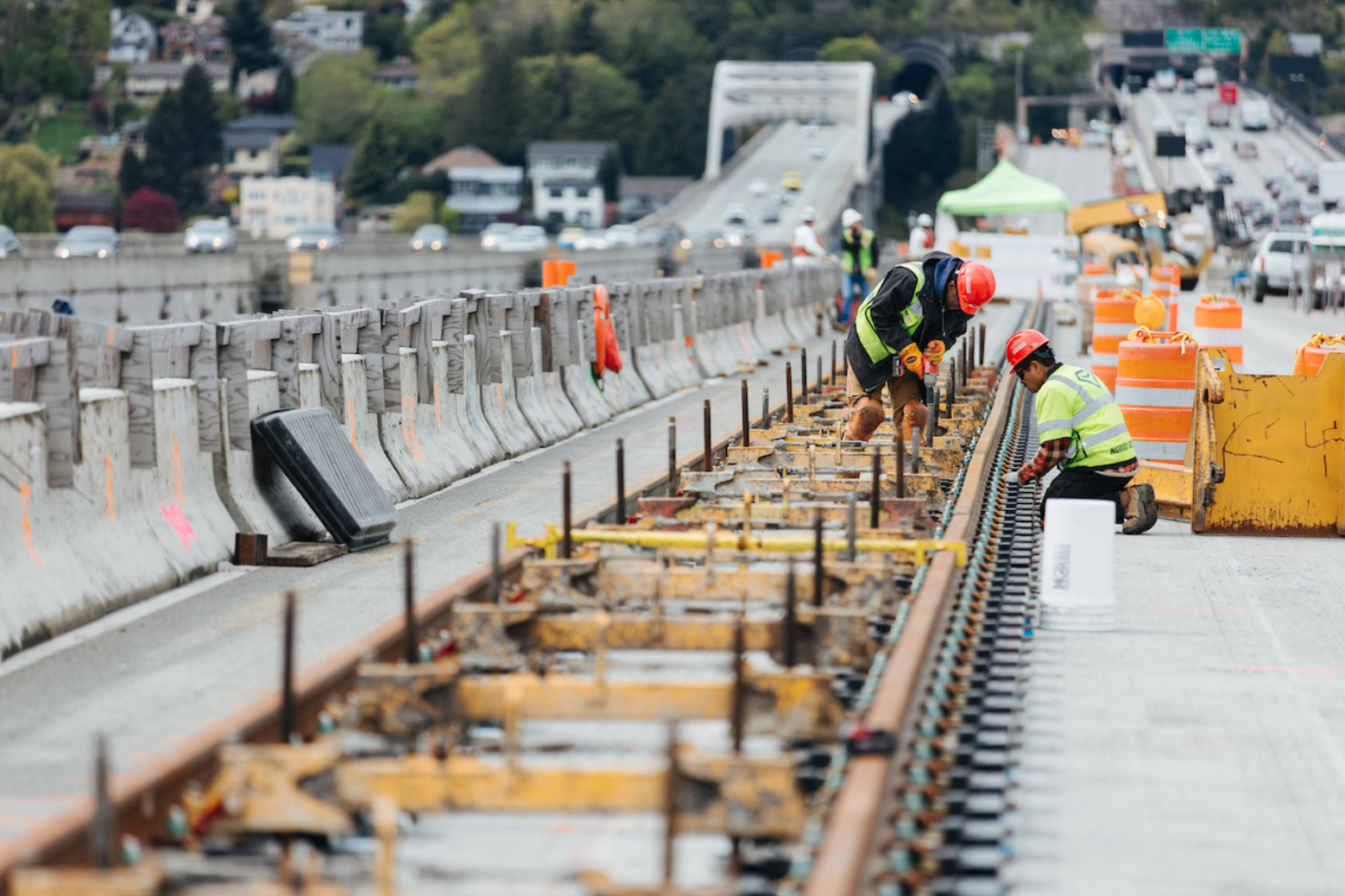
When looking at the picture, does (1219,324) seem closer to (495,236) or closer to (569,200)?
(495,236)

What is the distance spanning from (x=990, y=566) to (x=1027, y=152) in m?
163

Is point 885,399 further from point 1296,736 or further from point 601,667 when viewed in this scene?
point 601,667

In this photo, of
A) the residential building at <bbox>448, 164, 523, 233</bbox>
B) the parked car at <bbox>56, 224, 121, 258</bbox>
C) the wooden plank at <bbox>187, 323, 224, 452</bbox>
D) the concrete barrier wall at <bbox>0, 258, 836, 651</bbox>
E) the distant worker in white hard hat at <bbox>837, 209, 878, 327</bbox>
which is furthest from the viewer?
the residential building at <bbox>448, 164, 523, 233</bbox>

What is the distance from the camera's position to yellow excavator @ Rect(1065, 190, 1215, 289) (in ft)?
146

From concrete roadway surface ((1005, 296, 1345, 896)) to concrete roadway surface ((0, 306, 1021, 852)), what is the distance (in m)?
3.10

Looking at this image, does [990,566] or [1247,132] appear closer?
[990,566]

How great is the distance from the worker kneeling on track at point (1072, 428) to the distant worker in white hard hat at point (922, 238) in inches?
1191

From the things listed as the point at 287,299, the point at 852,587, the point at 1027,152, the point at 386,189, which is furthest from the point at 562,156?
the point at 852,587

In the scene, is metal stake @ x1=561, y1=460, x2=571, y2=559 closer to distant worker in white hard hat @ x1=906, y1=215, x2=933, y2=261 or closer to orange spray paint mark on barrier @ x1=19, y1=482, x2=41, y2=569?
orange spray paint mark on barrier @ x1=19, y1=482, x2=41, y2=569

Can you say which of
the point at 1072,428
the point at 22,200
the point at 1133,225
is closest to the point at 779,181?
the point at 22,200

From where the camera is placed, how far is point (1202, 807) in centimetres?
678

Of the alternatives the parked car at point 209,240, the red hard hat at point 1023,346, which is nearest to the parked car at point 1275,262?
the parked car at point 209,240

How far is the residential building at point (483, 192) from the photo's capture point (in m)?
188

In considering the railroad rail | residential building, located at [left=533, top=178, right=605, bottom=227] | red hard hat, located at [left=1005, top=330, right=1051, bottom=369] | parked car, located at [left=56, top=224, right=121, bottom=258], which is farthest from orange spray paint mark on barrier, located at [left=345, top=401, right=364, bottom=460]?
residential building, located at [left=533, top=178, right=605, bottom=227]
